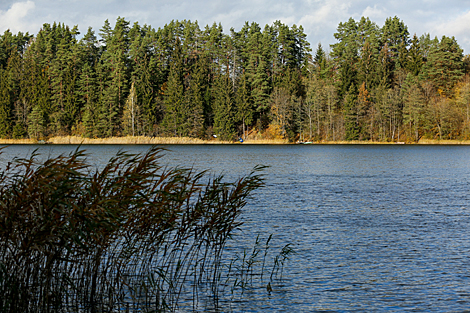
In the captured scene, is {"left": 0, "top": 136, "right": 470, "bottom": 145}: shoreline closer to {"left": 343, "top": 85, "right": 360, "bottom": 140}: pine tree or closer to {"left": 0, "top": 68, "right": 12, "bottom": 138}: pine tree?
{"left": 0, "top": 68, "right": 12, "bottom": 138}: pine tree

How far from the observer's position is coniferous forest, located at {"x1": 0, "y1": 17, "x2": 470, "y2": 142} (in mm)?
100812

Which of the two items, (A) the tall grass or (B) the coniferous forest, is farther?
(B) the coniferous forest

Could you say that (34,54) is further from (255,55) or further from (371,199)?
(371,199)

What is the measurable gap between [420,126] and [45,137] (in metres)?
79.0

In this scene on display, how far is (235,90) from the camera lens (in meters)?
111

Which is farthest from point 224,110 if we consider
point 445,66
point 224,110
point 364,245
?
point 364,245

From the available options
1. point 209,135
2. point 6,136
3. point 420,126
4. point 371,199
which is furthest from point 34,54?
point 371,199

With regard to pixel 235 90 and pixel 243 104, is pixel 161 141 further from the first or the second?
pixel 235 90

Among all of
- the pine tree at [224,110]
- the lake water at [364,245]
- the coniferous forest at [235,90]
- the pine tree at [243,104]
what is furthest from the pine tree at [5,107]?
the lake water at [364,245]

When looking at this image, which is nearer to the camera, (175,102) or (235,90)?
(175,102)

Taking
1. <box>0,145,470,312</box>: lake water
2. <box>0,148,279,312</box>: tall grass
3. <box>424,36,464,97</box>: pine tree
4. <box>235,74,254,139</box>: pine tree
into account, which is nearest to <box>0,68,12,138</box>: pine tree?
<box>235,74,254,139</box>: pine tree

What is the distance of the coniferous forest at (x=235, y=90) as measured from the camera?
100812 millimetres

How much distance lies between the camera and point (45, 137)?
100m

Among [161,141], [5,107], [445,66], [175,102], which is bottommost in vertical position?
→ [161,141]
